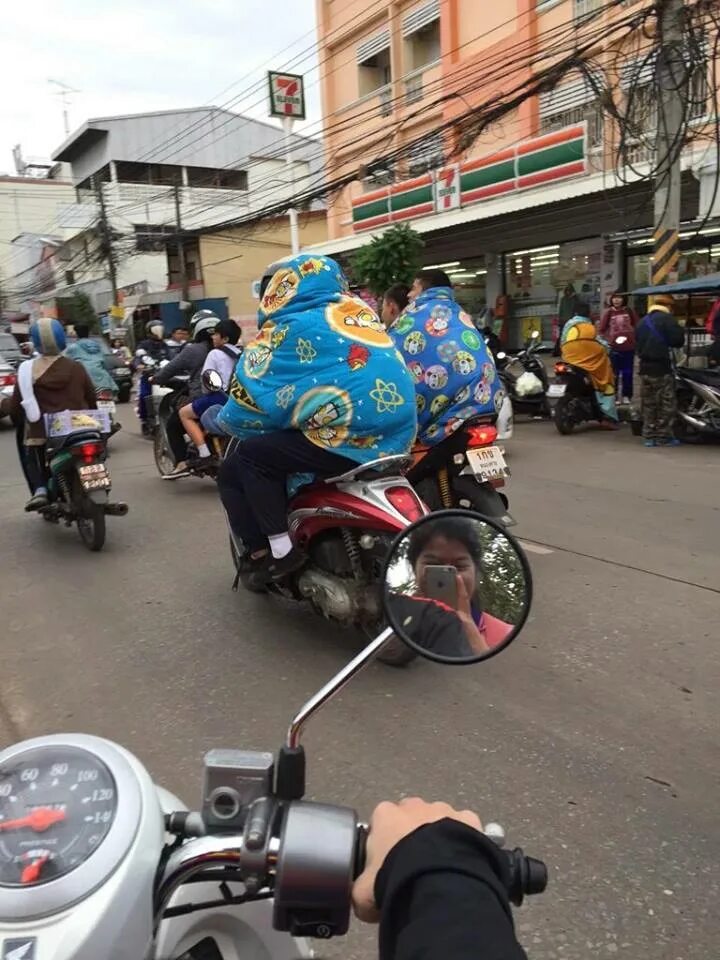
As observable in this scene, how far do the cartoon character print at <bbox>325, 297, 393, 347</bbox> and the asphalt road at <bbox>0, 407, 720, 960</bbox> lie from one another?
1478mm

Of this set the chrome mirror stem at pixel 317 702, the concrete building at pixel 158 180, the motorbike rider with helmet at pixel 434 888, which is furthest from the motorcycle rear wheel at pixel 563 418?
the concrete building at pixel 158 180

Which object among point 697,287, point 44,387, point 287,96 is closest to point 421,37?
point 287,96

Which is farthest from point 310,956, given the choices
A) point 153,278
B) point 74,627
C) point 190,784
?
point 153,278

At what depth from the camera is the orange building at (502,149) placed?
12.6 meters

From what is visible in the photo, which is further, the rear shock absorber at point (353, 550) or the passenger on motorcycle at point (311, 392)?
the rear shock absorber at point (353, 550)

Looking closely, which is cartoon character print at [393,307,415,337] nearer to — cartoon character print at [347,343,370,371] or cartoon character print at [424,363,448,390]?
cartoon character print at [424,363,448,390]

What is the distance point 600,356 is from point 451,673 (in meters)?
7.05

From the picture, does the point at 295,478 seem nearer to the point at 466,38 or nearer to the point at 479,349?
the point at 479,349

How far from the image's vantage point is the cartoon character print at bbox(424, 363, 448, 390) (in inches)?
173

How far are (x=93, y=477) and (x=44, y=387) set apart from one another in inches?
30.9

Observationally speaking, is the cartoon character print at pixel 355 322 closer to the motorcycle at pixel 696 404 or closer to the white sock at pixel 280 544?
the white sock at pixel 280 544

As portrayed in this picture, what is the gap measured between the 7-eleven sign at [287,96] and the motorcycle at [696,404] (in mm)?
16455

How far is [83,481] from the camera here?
548 centimetres

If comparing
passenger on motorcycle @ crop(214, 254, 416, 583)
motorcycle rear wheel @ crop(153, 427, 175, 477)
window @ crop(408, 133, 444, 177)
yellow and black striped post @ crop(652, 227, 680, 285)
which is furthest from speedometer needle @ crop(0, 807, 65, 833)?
window @ crop(408, 133, 444, 177)
